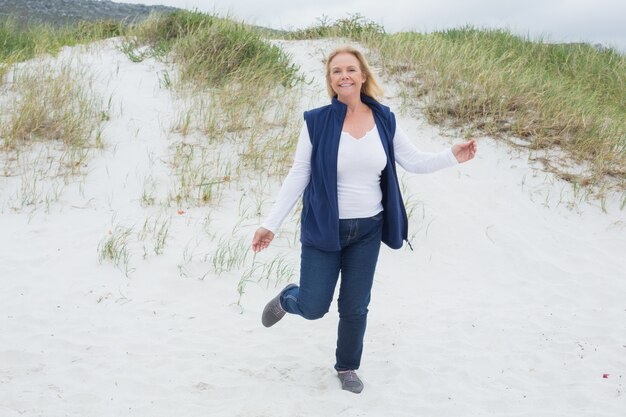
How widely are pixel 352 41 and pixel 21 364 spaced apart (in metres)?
9.13

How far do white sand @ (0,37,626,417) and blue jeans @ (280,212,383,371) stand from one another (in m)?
0.64

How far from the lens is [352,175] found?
3.39 meters

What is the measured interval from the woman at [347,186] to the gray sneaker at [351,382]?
0.43m

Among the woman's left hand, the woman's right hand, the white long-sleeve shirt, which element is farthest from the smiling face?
the woman's right hand

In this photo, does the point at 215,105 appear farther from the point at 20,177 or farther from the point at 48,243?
the point at 48,243

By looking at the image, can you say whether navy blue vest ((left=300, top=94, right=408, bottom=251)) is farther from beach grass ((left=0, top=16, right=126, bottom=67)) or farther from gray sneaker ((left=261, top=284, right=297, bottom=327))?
beach grass ((left=0, top=16, right=126, bottom=67))

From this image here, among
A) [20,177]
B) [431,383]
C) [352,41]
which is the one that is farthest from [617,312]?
[352,41]

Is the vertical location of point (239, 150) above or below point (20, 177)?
above

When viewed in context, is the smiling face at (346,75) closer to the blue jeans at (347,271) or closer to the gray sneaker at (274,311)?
the blue jeans at (347,271)

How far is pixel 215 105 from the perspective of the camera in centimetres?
820

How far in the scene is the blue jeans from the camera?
3453 millimetres

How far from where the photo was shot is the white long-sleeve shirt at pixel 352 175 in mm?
3361

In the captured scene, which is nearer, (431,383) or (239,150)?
(431,383)

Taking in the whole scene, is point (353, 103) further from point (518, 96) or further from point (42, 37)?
point (42, 37)
